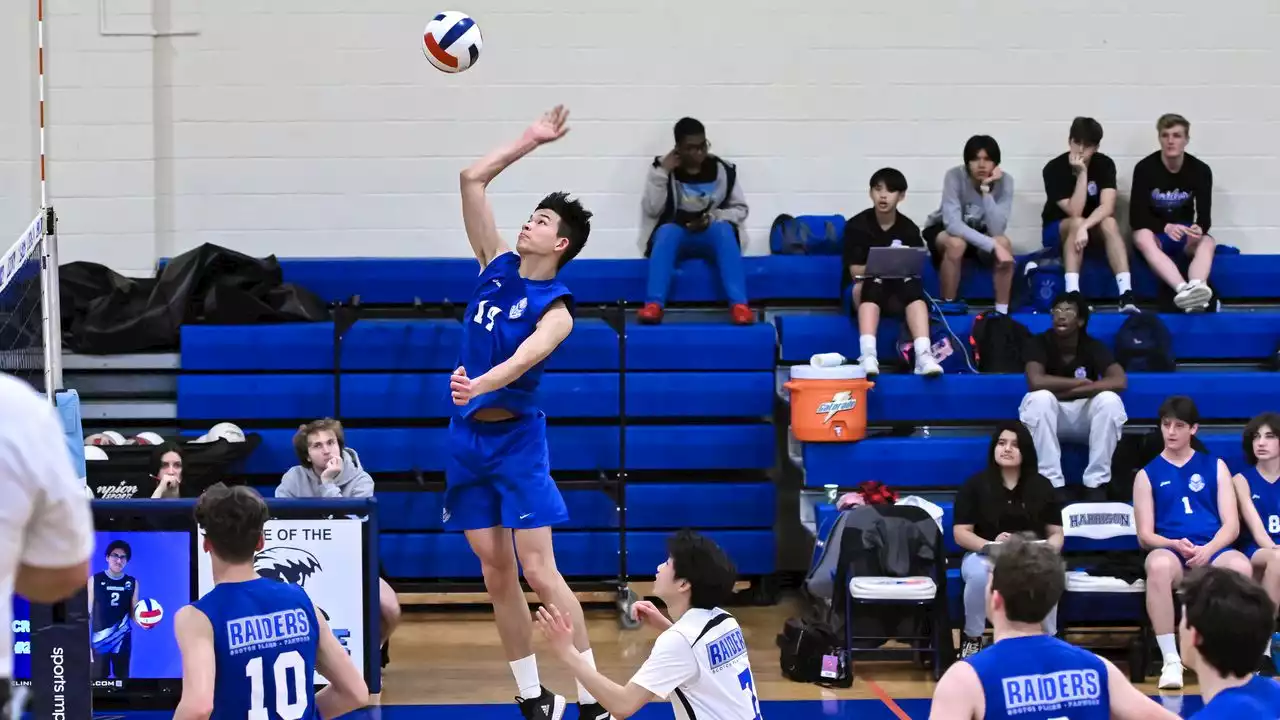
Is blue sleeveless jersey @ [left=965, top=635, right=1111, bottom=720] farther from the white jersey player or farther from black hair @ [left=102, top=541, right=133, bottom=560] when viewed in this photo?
black hair @ [left=102, top=541, right=133, bottom=560]

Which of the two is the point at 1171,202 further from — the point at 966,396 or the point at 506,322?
the point at 506,322

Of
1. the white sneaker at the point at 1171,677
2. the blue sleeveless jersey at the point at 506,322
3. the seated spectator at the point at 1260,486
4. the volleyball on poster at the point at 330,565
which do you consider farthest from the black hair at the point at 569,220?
the seated spectator at the point at 1260,486

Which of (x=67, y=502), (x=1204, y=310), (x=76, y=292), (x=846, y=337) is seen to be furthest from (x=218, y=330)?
(x=67, y=502)

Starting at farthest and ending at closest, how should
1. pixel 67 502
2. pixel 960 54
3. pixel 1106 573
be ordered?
pixel 960 54 → pixel 1106 573 → pixel 67 502

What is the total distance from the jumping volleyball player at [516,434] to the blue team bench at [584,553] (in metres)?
2.99

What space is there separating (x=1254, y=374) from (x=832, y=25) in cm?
350

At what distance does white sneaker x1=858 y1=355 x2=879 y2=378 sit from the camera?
27.6 ft

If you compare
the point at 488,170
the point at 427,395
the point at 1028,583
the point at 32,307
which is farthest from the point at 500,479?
the point at 32,307

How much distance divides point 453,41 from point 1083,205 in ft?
15.9

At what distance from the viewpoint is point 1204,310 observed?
30.6 ft

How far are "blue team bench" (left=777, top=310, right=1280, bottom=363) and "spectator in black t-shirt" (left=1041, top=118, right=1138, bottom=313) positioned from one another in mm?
353

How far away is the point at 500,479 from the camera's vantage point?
5418mm

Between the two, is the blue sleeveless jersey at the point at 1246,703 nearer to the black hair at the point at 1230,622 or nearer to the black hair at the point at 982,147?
the black hair at the point at 1230,622

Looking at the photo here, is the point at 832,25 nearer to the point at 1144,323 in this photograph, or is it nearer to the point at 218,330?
the point at 1144,323
